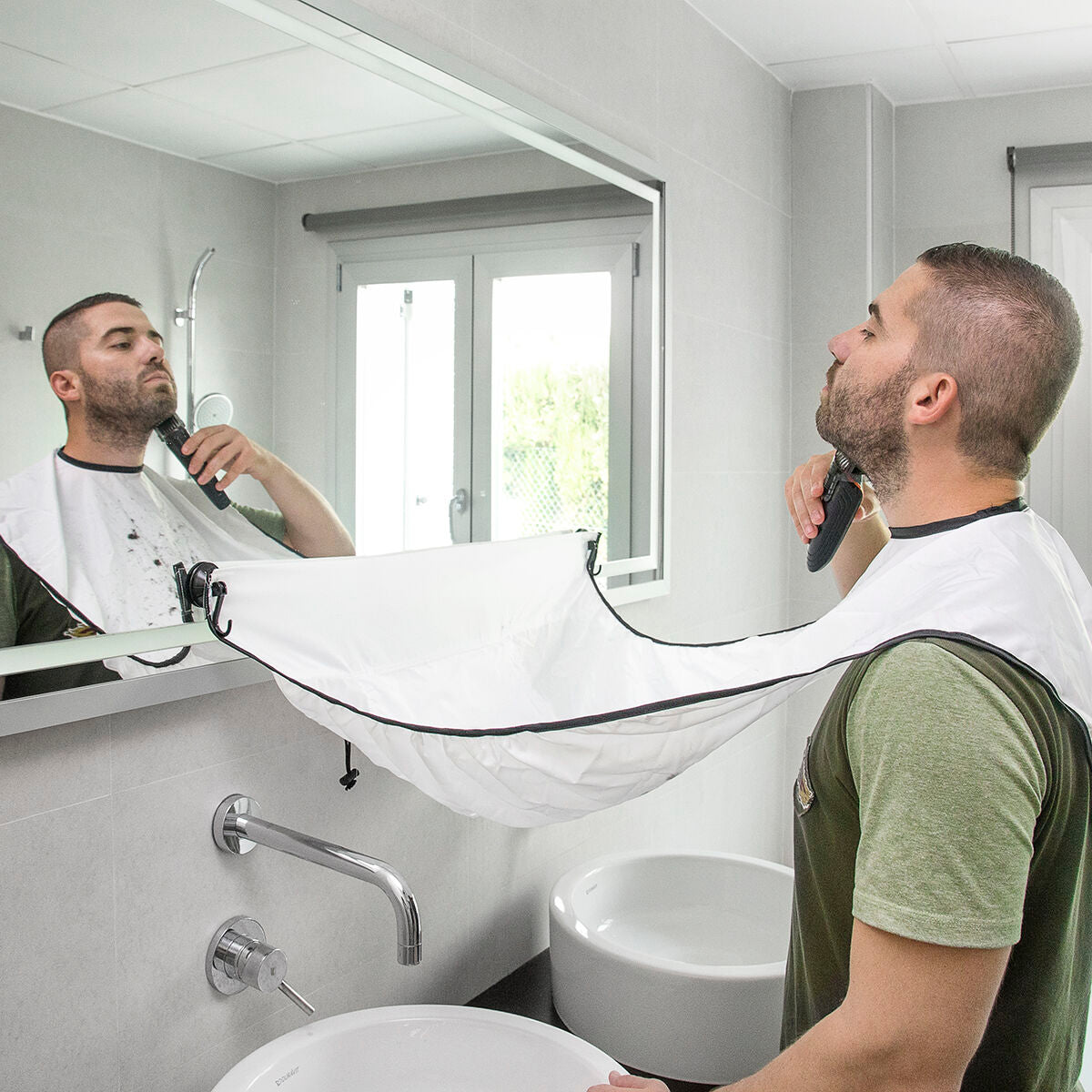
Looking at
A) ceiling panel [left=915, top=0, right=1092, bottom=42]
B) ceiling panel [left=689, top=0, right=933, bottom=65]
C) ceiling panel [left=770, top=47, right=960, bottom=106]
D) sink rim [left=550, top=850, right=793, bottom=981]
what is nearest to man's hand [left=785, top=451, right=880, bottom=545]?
sink rim [left=550, top=850, right=793, bottom=981]

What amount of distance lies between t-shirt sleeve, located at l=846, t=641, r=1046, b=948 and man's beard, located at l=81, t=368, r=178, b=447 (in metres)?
0.70

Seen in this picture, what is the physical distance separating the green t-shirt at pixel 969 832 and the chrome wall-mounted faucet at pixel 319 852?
0.38 m

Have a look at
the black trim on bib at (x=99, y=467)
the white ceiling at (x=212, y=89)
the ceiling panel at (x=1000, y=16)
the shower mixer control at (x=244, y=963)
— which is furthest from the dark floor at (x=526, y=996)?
the ceiling panel at (x=1000, y=16)

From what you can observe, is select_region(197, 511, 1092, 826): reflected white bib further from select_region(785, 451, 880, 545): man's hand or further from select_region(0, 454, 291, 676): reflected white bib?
select_region(785, 451, 880, 545): man's hand

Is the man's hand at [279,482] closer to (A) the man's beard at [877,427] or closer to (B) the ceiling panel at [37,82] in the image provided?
(B) the ceiling panel at [37,82]

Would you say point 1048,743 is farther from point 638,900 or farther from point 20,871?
point 638,900

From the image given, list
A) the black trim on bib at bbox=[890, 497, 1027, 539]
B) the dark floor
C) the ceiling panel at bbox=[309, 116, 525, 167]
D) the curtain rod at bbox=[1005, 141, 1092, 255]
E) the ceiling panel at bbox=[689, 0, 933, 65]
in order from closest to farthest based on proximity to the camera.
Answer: the black trim on bib at bbox=[890, 497, 1027, 539]
the ceiling panel at bbox=[309, 116, 525, 167]
the dark floor
the ceiling panel at bbox=[689, 0, 933, 65]
the curtain rod at bbox=[1005, 141, 1092, 255]

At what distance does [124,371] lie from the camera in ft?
3.18

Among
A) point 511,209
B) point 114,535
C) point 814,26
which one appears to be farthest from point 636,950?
point 814,26

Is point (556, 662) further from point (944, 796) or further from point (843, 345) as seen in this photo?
point (944, 796)

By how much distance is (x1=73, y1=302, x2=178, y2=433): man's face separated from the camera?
94cm

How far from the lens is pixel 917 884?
0.77 metres


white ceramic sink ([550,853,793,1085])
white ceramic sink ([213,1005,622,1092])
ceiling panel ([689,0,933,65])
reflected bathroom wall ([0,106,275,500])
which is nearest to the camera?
reflected bathroom wall ([0,106,275,500])

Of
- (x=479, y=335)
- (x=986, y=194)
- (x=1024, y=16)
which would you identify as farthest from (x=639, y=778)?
(x=986, y=194)
